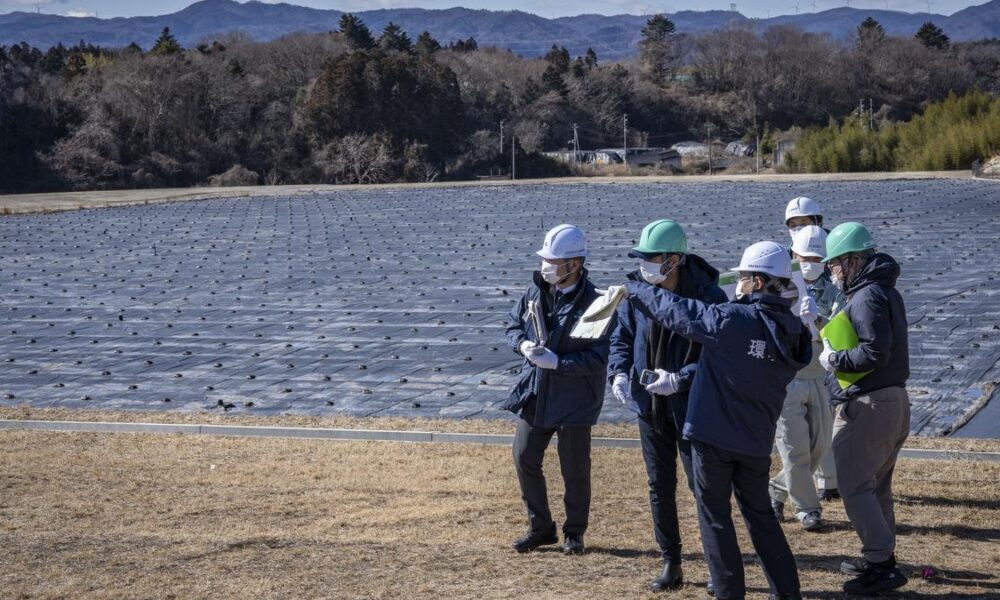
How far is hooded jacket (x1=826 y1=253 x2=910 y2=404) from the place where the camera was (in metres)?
5.76

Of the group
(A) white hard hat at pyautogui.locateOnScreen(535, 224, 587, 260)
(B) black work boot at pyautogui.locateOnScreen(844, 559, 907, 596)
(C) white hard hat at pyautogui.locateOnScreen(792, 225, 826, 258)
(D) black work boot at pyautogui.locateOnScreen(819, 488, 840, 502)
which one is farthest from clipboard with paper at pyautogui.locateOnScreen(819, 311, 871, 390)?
(D) black work boot at pyautogui.locateOnScreen(819, 488, 840, 502)

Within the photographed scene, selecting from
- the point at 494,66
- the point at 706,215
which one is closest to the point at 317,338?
the point at 706,215

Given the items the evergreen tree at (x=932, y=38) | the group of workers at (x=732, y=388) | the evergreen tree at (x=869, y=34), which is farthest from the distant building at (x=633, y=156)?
the group of workers at (x=732, y=388)

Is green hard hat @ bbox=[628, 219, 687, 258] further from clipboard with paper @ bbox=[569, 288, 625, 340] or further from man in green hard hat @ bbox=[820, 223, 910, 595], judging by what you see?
man in green hard hat @ bbox=[820, 223, 910, 595]

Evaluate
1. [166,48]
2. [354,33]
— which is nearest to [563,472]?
[166,48]

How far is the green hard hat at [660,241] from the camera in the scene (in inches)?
222

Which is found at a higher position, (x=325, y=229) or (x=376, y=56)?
(x=376, y=56)

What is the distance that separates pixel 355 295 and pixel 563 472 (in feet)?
39.4

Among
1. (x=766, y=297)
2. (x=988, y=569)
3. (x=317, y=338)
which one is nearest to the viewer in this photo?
(x=766, y=297)

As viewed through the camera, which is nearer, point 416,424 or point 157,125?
point 416,424

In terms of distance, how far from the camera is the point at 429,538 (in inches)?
276

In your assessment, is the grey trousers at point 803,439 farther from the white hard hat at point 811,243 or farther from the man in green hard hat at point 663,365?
the man in green hard hat at point 663,365

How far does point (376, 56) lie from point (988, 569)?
229 feet

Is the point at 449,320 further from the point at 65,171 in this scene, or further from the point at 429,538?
the point at 65,171
